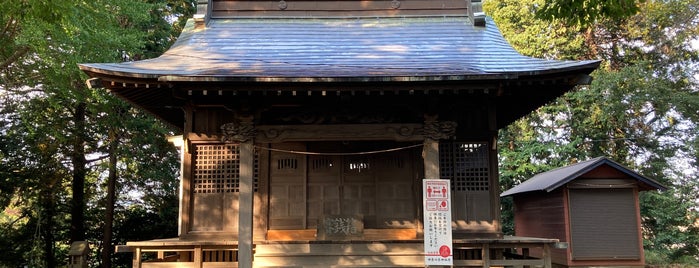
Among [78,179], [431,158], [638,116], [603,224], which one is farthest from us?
[638,116]

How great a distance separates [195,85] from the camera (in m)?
6.79

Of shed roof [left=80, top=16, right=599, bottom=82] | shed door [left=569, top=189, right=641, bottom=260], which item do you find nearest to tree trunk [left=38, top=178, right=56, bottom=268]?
shed roof [left=80, top=16, right=599, bottom=82]

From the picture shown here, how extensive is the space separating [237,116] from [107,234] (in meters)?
11.7

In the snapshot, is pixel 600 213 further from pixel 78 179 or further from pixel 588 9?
pixel 78 179

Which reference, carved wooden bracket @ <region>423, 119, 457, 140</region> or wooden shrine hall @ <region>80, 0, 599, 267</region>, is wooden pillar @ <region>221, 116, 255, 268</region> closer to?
wooden shrine hall @ <region>80, 0, 599, 267</region>

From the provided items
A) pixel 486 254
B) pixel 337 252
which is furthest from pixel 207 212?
pixel 486 254

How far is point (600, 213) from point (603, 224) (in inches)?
11.7

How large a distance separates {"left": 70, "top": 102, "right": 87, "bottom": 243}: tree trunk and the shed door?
1554 centimetres

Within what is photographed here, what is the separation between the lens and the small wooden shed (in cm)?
1261

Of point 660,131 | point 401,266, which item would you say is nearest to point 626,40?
point 660,131

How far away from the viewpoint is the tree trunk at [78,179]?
16.2 meters

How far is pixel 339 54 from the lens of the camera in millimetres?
8672

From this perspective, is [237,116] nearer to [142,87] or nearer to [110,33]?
[142,87]

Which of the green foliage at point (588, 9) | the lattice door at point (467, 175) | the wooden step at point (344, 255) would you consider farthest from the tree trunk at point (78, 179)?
the green foliage at point (588, 9)
